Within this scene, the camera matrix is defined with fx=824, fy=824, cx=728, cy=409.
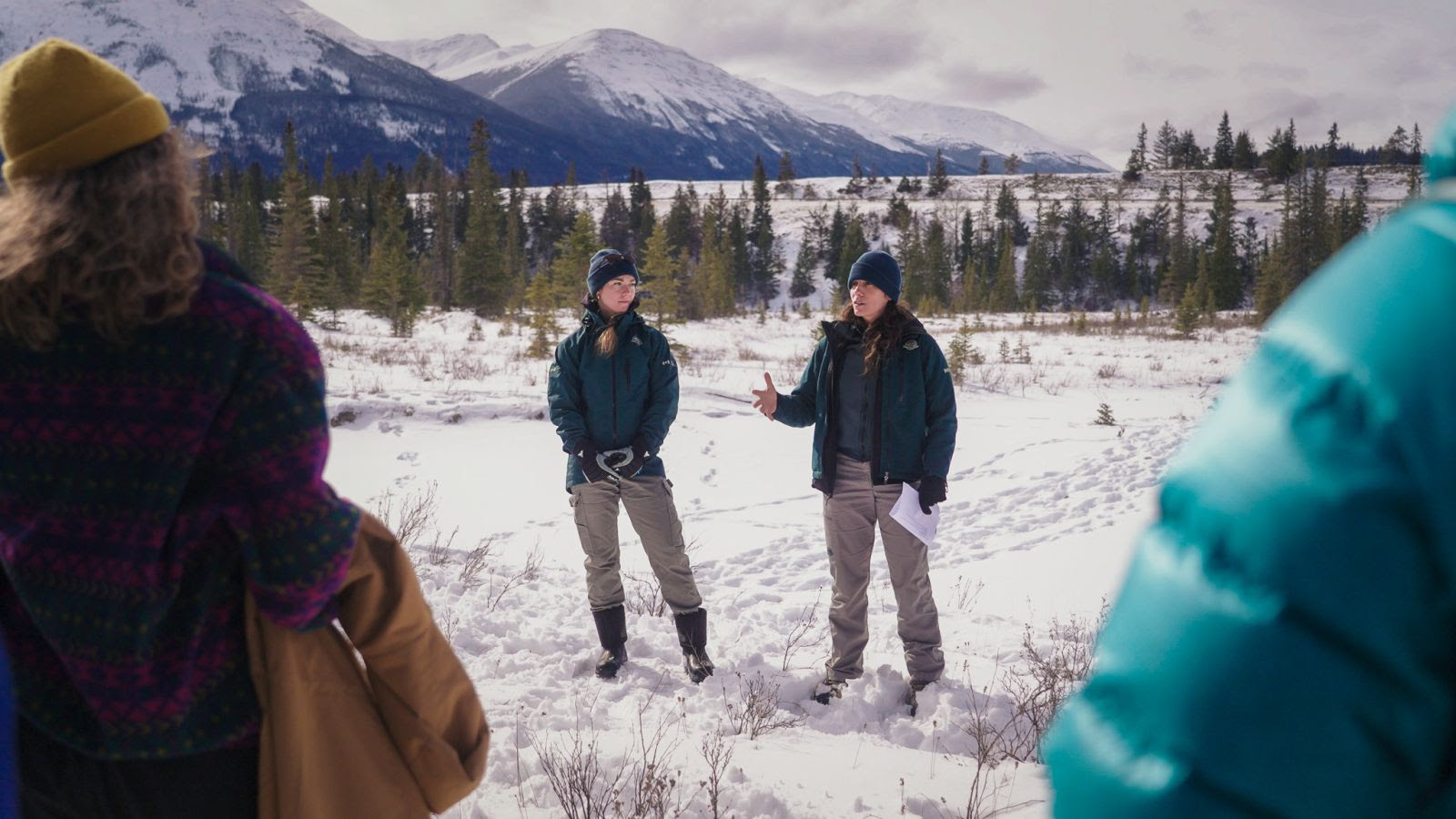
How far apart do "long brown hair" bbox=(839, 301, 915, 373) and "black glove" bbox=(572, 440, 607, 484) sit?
1.54 meters

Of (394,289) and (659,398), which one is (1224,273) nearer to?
(394,289)

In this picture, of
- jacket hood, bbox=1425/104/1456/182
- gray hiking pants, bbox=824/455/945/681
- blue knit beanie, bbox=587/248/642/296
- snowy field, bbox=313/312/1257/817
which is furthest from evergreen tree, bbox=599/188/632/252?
jacket hood, bbox=1425/104/1456/182

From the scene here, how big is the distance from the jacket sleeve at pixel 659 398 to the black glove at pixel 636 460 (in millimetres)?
Answer: 31

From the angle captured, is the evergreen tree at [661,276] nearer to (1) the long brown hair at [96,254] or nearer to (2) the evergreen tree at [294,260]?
(2) the evergreen tree at [294,260]

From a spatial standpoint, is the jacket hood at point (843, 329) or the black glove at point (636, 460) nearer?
the jacket hood at point (843, 329)

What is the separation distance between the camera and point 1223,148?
268ft

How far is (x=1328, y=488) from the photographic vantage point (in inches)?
19.9

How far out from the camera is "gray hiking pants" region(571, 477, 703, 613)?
181 inches

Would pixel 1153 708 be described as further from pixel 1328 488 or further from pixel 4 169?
pixel 4 169

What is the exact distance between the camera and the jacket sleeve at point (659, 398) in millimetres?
4574

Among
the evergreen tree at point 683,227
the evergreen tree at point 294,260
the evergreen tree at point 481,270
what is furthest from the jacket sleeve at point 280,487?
the evergreen tree at point 683,227

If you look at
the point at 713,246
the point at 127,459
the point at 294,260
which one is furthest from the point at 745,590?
the point at 713,246

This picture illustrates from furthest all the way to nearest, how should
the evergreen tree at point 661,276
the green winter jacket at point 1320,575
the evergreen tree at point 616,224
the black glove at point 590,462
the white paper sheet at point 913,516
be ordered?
the evergreen tree at point 616,224, the evergreen tree at point 661,276, the black glove at point 590,462, the white paper sheet at point 913,516, the green winter jacket at point 1320,575

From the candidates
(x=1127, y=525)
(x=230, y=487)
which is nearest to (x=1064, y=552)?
(x=1127, y=525)
